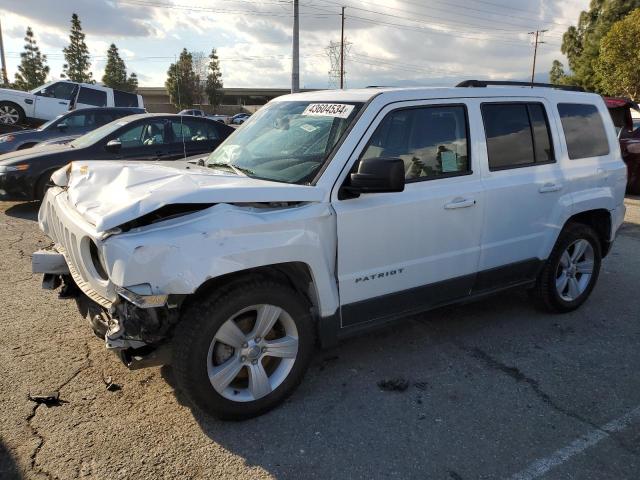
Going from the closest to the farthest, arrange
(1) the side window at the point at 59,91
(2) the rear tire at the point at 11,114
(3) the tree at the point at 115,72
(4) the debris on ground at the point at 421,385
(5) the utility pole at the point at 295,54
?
(4) the debris on ground at the point at 421,385 < (2) the rear tire at the point at 11,114 < (1) the side window at the point at 59,91 < (5) the utility pole at the point at 295,54 < (3) the tree at the point at 115,72

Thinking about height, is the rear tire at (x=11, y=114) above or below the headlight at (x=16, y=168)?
above

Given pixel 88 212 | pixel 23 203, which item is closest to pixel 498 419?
pixel 88 212

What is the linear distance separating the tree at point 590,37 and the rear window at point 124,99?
3499 centimetres

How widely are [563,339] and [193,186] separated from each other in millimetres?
3200

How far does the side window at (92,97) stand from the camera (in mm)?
15367

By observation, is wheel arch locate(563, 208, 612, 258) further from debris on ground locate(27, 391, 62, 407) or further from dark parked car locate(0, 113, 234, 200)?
dark parked car locate(0, 113, 234, 200)

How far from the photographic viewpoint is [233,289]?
2.80 meters

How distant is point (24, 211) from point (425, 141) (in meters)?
7.56

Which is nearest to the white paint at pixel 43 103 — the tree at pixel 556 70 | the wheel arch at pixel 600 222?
the wheel arch at pixel 600 222

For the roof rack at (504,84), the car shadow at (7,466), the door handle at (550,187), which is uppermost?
the roof rack at (504,84)

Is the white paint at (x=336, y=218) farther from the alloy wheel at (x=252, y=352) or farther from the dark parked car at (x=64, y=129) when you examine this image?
the dark parked car at (x=64, y=129)

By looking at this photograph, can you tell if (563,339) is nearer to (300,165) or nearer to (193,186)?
(300,165)

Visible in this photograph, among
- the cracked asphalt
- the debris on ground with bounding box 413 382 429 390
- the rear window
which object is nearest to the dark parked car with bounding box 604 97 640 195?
the cracked asphalt

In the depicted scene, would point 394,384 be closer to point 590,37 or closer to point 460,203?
point 460,203
